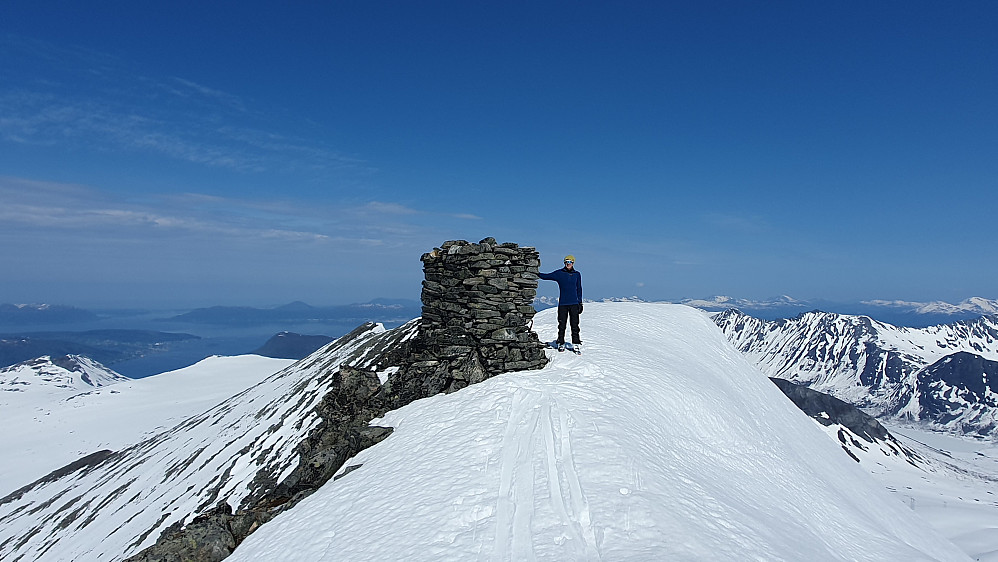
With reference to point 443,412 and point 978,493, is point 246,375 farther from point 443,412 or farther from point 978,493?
point 978,493

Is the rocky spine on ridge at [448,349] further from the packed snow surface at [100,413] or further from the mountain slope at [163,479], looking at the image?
the packed snow surface at [100,413]

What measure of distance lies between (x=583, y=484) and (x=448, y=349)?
9.26 meters

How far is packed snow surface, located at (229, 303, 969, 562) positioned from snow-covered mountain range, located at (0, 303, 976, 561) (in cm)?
5

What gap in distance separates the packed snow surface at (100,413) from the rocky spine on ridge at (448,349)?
158 ft

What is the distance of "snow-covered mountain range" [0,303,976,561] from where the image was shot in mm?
9133

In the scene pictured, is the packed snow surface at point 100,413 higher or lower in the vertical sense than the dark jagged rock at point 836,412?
higher

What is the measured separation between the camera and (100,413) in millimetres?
65750

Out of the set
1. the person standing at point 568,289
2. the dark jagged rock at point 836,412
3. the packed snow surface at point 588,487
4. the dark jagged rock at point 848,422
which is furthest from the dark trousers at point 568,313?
the dark jagged rock at point 836,412

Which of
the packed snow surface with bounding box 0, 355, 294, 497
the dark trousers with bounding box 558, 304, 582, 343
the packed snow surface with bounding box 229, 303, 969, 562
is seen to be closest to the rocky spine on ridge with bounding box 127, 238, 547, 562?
the packed snow surface with bounding box 229, 303, 969, 562

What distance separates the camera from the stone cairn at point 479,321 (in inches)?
689

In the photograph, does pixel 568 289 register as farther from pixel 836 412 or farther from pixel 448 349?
pixel 836 412

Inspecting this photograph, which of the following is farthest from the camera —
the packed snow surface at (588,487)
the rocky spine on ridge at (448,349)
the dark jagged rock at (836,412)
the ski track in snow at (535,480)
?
the dark jagged rock at (836,412)

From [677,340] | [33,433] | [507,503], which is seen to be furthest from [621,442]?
[33,433]

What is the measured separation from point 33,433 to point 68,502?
132ft
